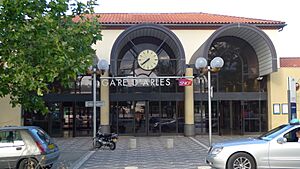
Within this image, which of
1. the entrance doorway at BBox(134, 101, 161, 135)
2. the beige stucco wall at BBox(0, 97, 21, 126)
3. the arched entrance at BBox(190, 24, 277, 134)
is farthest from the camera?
the arched entrance at BBox(190, 24, 277, 134)

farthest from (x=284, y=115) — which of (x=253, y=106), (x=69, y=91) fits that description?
(x=69, y=91)

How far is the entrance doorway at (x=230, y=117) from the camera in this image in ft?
83.1

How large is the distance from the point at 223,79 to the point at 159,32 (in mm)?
5619

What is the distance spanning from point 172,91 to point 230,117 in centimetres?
433

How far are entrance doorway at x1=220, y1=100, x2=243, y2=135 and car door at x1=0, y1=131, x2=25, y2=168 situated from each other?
1673cm

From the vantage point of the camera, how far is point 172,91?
82.5 feet

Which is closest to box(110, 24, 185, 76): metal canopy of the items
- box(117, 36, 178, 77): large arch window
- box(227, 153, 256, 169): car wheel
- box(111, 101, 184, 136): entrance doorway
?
box(117, 36, 178, 77): large arch window

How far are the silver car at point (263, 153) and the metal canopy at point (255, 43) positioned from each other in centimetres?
1209

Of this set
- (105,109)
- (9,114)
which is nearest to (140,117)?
(105,109)

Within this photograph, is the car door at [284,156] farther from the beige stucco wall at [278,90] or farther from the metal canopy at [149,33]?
the beige stucco wall at [278,90]

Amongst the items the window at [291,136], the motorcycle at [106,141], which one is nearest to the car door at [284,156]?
the window at [291,136]

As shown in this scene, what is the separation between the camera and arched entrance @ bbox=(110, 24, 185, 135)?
24.6 meters

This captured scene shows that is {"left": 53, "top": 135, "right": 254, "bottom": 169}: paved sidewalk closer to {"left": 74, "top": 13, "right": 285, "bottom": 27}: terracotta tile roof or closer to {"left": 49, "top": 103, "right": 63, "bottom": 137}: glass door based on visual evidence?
{"left": 49, "top": 103, "right": 63, "bottom": 137}: glass door

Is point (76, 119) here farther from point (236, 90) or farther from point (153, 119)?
point (236, 90)
